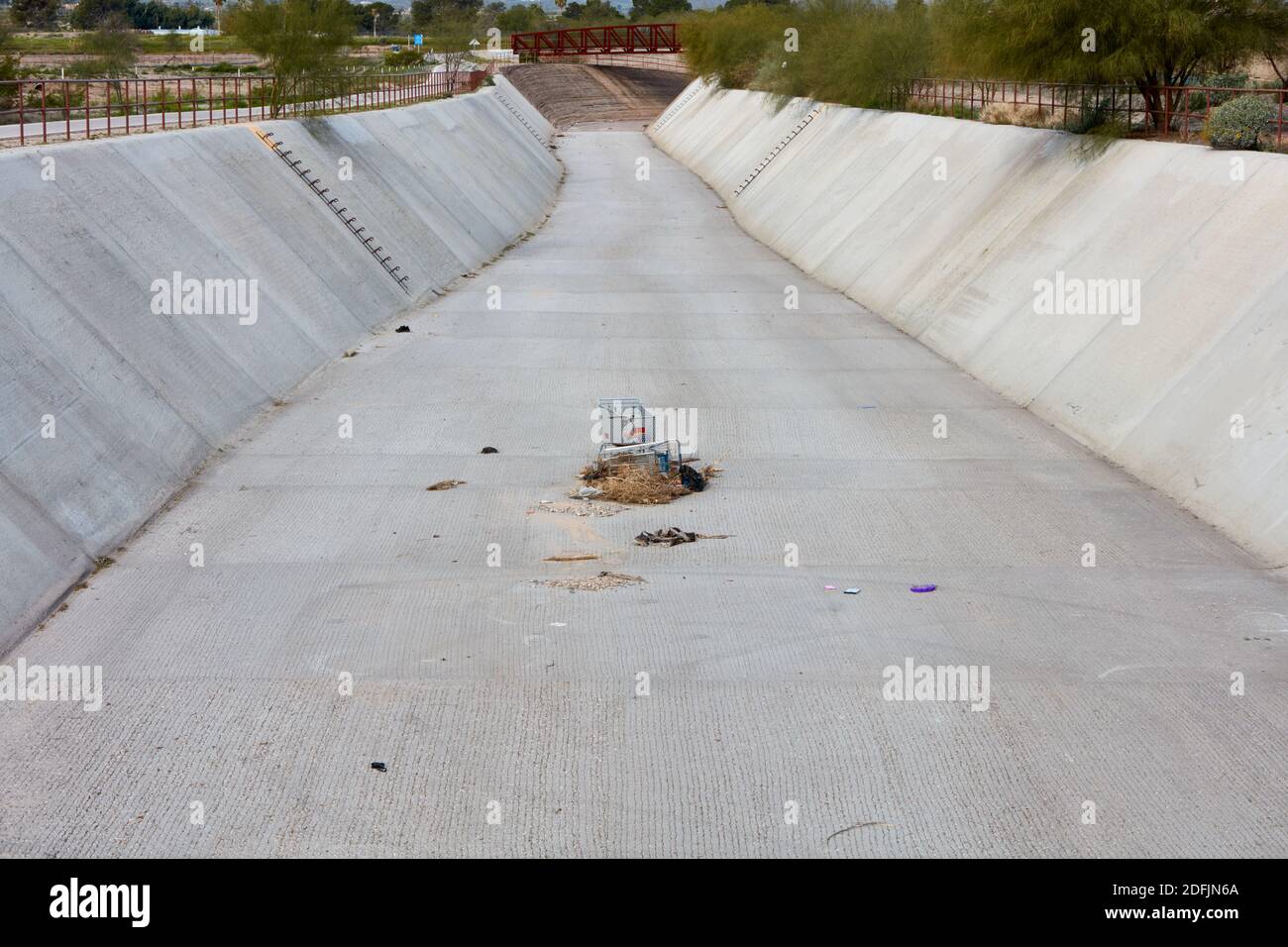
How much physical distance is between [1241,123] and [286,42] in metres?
25.0

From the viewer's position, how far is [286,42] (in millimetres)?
37562

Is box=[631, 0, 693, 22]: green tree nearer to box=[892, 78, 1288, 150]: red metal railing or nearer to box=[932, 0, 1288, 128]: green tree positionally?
box=[892, 78, 1288, 150]: red metal railing

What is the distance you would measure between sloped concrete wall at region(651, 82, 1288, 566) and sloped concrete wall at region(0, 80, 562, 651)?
33.6 feet

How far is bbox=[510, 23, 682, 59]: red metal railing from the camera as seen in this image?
109750 millimetres

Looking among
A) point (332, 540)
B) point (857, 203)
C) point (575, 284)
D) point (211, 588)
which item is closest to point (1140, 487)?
point (332, 540)

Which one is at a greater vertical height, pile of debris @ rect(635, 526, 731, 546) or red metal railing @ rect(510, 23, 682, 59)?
red metal railing @ rect(510, 23, 682, 59)

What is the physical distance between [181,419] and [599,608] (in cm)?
740

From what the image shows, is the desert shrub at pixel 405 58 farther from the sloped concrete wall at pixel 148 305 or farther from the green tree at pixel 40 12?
the sloped concrete wall at pixel 148 305

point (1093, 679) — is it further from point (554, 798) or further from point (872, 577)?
point (554, 798)

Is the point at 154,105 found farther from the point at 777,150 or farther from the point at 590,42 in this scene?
the point at 590,42

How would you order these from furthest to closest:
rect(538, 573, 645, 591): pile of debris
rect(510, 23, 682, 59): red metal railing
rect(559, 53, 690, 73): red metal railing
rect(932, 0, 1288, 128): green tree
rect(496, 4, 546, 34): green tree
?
rect(496, 4, 546, 34): green tree → rect(559, 53, 690, 73): red metal railing → rect(510, 23, 682, 59): red metal railing → rect(932, 0, 1288, 128): green tree → rect(538, 573, 645, 591): pile of debris

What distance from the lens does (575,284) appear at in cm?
3281

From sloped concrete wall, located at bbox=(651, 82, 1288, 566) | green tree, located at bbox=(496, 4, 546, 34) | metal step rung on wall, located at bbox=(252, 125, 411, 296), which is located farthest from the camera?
green tree, located at bbox=(496, 4, 546, 34)

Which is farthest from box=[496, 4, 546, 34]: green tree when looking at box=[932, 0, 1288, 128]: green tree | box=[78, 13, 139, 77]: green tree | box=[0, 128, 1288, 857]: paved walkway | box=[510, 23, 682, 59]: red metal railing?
box=[0, 128, 1288, 857]: paved walkway
